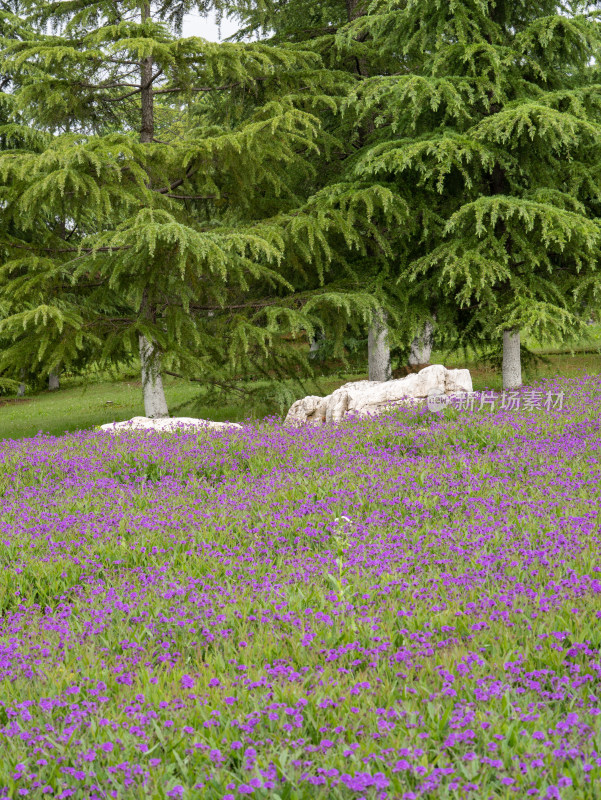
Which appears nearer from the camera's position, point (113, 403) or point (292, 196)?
point (292, 196)

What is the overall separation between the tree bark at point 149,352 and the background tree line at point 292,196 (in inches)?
2.0

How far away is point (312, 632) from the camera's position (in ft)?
12.3

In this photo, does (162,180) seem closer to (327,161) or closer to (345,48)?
(327,161)

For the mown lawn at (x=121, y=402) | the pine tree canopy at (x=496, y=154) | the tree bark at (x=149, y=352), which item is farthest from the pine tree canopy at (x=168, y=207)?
the mown lawn at (x=121, y=402)

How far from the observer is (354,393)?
1228cm

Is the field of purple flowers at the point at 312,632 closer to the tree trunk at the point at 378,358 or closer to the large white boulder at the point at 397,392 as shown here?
the large white boulder at the point at 397,392

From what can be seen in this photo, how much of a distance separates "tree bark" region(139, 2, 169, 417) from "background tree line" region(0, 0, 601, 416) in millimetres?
52

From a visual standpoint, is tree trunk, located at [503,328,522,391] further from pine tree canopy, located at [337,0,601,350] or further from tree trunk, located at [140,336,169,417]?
tree trunk, located at [140,336,169,417]

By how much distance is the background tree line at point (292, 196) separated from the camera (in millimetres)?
12172

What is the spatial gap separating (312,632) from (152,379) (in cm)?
1031

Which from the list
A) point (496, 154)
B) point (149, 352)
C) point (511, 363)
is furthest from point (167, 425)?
point (496, 154)

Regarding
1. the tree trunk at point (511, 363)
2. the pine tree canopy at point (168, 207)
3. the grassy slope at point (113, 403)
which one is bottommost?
the grassy slope at point (113, 403)

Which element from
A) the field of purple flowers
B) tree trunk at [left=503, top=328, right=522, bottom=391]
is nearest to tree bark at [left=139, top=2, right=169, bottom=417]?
the field of purple flowers

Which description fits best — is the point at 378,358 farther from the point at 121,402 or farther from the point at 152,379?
the point at 121,402
